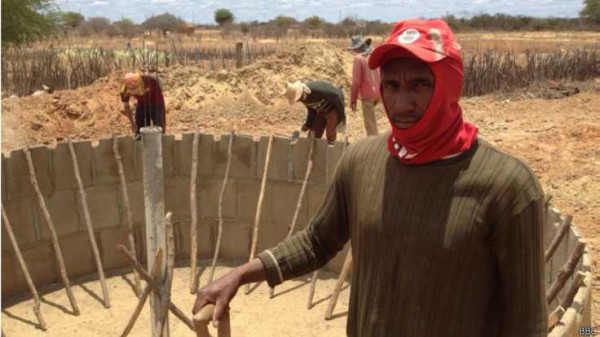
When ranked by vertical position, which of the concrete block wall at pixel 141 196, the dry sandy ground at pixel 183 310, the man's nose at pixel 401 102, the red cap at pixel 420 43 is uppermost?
the red cap at pixel 420 43

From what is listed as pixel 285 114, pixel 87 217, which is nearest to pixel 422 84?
pixel 87 217

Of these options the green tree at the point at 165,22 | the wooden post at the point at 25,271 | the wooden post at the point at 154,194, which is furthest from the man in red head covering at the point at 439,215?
the green tree at the point at 165,22

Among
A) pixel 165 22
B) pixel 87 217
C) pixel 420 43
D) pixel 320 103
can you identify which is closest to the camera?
pixel 420 43

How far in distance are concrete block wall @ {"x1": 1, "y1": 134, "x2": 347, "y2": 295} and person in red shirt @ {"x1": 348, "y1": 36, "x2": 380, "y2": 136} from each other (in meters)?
2.19

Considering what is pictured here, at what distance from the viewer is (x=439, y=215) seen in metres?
1.39

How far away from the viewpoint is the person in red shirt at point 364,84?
290 inches

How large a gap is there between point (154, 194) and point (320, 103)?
3.03 m

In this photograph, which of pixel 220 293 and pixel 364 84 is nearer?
pixel 220 293

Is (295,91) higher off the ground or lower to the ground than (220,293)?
higher

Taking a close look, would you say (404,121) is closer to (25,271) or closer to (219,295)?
(219,295)

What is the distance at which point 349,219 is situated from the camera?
5.49 ft

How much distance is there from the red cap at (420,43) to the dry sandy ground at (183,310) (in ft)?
11.5

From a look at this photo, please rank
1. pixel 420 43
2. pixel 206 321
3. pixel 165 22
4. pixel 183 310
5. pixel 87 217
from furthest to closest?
pixel 165 22 < pixel 87 217 < pixel 183 310 < pixel 206 321 < pixel 420 43

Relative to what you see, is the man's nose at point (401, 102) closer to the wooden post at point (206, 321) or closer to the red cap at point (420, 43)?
the red cap at point (420, 43)
